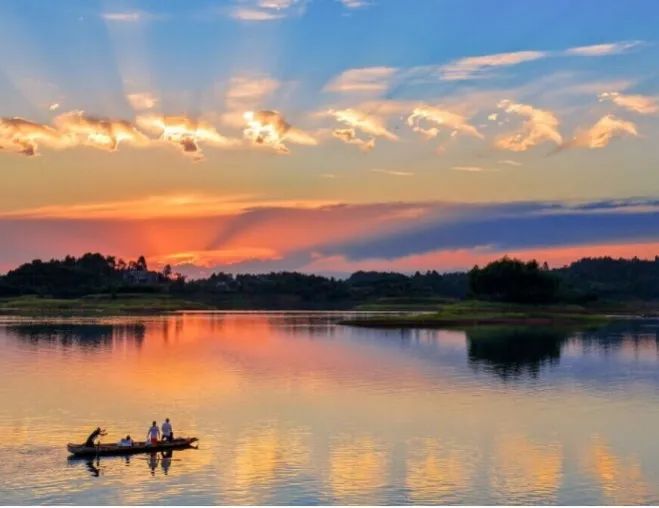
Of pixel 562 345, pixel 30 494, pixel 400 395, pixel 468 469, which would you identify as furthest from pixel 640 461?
pixel 562 345

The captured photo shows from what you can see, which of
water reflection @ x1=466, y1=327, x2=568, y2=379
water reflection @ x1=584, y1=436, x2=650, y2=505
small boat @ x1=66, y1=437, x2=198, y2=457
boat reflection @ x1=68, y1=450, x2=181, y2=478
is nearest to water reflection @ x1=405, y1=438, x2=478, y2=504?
water reflection @ x1=584, y1=436, x2=650, y2=505

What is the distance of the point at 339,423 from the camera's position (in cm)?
5359

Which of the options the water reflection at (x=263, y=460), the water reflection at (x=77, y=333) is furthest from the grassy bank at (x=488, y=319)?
the water reflection at (x=263, y=460)

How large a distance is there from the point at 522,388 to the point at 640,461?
2801 cm

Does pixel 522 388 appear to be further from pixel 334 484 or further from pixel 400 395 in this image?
pixel 334 484

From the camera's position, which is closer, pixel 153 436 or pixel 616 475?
pixel 616 475

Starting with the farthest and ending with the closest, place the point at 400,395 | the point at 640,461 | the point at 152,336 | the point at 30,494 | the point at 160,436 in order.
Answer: the point at 152,336
the point at 400,395
the point at 160,436
the point at 640,461
the point at 30,494

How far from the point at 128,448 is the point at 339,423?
1434 centimetres

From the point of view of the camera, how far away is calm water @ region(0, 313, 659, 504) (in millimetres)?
38156

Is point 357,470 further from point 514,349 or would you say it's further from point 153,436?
point 514,349

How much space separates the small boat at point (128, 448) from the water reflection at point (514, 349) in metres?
41.5

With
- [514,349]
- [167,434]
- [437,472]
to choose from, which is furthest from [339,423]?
[514,349]

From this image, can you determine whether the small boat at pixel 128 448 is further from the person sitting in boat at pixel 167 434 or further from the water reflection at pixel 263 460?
the water reflection at pixel 263 460

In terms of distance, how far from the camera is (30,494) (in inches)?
1435
